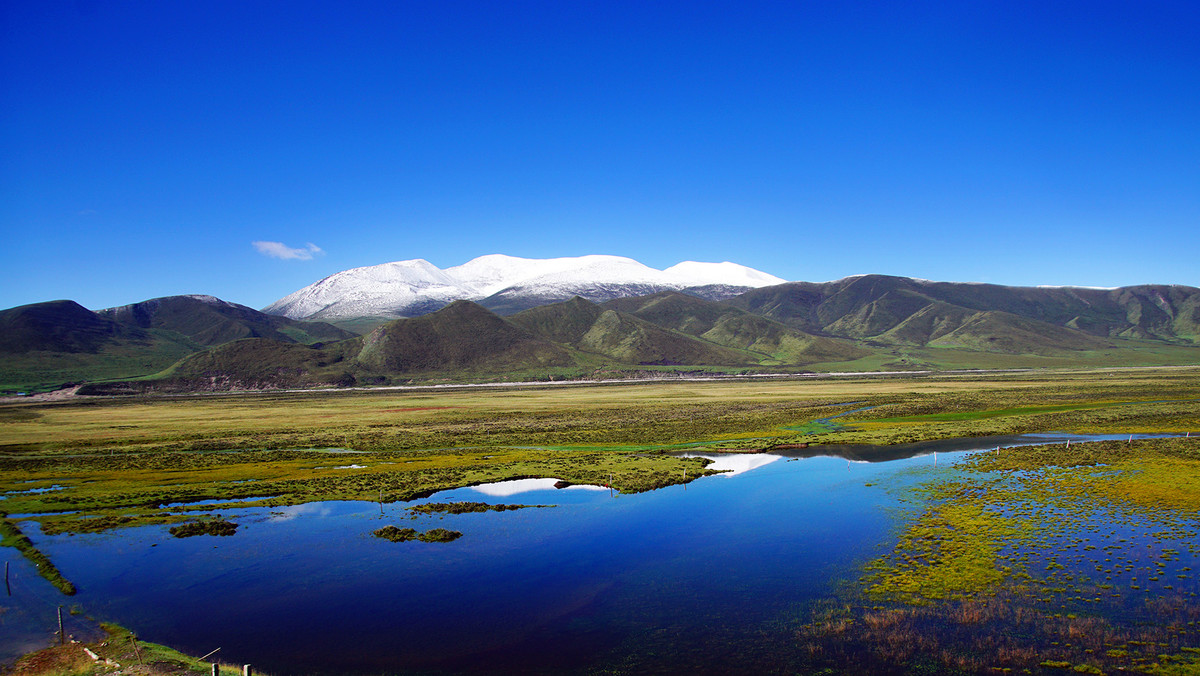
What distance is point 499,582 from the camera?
2606 centimetres

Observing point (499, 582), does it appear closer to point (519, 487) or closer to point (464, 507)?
point (464, 507)

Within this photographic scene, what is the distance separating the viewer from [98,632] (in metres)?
21.4

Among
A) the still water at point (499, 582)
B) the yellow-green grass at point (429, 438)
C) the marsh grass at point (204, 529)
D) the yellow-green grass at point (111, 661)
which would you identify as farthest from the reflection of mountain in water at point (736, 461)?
the yellow-green grass at point (111, 661)

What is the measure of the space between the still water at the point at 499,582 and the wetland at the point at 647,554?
0.14 metres

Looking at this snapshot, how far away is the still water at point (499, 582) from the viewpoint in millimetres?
19938

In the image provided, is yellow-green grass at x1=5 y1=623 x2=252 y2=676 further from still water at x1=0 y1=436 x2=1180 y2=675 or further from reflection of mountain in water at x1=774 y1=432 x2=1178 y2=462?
reflection of mountain in water at x1=774 y1=432 x2=1178 y2=462

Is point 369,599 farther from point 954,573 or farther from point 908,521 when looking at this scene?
point 908,521

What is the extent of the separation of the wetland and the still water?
141 millimetres

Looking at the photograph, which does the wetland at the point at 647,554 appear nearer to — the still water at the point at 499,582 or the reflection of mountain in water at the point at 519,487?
the still water at the point at 499,582

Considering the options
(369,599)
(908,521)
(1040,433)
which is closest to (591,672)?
(369,599)

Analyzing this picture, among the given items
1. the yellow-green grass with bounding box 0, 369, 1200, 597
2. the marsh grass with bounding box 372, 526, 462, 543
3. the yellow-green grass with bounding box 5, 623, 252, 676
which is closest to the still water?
the marsh grass with bounding box 372, 526, 462, 543

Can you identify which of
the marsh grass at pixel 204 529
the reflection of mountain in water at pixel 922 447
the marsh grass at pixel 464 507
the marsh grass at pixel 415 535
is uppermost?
the marsh grass at pixel 204 529

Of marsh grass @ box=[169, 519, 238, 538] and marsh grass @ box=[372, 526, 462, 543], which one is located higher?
marsh grass @ box=[169, 519, 238, 538]

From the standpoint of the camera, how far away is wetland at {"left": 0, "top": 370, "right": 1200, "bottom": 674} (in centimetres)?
1958
